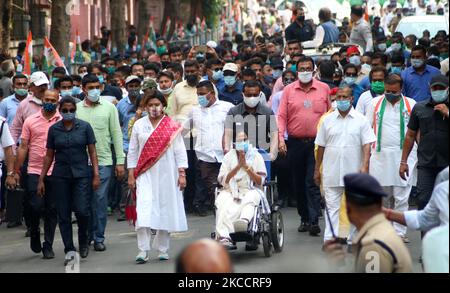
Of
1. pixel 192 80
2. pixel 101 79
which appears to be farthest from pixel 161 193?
pixel 101 79

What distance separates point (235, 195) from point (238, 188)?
0.13 m

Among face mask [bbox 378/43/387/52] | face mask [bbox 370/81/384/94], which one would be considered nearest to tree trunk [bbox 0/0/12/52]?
face mask [bbox 378/43/387/52]

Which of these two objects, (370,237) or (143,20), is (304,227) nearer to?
(370,237)

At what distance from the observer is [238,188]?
12.5m

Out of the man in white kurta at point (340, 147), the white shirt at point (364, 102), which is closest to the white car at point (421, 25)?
the white shirt at point (364, 102)

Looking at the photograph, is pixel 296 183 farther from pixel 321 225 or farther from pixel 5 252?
pixel 5 252

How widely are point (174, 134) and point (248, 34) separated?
113 feet

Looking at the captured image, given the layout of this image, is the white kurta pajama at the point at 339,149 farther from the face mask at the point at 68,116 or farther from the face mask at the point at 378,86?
the face mask at the point at 68,116

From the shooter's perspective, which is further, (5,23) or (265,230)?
(5,23)

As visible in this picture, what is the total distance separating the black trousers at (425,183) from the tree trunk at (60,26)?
17.1m

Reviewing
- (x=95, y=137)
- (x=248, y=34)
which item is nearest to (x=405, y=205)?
(x=95, y=137)

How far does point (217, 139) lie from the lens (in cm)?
1581
